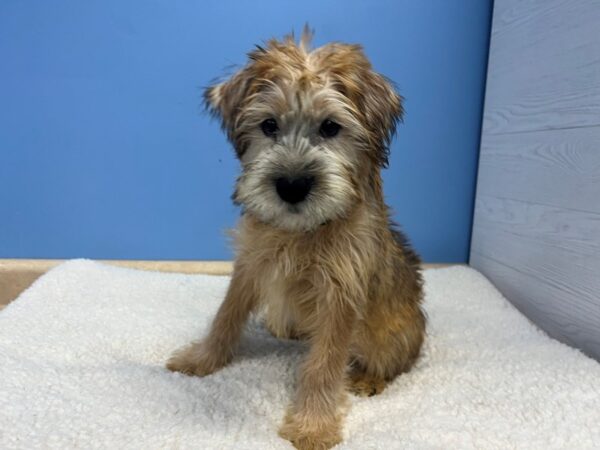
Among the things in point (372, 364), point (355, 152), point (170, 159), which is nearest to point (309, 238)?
point (355, 152)

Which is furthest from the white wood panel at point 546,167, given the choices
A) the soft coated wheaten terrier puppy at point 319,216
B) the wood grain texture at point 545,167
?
the soft coated wheaten terrier puppy at point 319,216

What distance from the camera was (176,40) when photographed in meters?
2.34

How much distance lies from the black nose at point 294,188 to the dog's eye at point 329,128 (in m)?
0.16

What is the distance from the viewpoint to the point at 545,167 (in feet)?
6.65

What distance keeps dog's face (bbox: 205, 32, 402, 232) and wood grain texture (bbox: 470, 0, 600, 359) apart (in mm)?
860

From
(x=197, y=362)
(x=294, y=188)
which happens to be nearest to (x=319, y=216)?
(x=294, y=188)

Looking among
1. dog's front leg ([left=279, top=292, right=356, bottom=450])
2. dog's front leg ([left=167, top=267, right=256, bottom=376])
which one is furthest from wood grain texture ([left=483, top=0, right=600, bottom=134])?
dog's front leg ([left=167, top=267, right=256, bottom=376])

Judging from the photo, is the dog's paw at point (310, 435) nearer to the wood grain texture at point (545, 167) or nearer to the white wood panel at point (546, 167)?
the wood grain texture at point (545, 167)

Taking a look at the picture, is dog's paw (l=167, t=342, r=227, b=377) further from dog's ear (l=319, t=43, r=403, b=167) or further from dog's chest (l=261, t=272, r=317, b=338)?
dog's ear (l=319, t=43, r=403, b=167)

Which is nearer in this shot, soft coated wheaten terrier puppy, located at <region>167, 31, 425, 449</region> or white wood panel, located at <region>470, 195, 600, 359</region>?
soft coated wheaten terrier puppy, located at <region>167, 31, 425, 449</region>

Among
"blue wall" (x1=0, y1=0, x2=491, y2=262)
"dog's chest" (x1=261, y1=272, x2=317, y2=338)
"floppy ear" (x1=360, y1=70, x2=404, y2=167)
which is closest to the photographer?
"floppy ear" (x1=360, y1=70, x2=404, y2=167)

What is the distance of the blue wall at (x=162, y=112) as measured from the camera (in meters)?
2.32

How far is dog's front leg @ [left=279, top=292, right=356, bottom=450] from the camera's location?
1357mm

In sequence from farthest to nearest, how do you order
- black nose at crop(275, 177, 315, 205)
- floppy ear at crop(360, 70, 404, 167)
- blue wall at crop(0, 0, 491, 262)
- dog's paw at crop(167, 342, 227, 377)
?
blue wall at crop(0, 0, 491, 262) < dog's paw at crop(167, 342, 227, 377) < floppy ear at crop(360, 70, 404, 167) < black nose at crop(275, 177, 315, 205)
